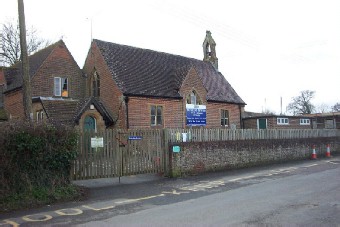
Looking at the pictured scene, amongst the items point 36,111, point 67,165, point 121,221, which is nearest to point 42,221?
point 121,221

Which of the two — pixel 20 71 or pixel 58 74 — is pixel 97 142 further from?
pixel 20 71

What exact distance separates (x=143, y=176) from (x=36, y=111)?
12.8 meters

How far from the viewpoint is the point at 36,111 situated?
967 inches

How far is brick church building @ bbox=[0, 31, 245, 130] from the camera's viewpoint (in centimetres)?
2473

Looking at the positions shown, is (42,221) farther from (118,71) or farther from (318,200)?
(118,71)

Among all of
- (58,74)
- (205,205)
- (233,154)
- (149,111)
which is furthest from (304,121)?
(205,205)

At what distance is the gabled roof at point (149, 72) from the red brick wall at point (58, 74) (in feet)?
9.11

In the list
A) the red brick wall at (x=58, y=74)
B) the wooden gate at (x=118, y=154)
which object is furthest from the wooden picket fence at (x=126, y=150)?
the red brick wall at (x=58, y=74)

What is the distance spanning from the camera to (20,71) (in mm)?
29172

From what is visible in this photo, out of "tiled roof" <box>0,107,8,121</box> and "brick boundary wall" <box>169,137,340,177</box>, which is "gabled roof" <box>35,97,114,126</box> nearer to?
"tiled roof" <box>0,107,8,121</box>

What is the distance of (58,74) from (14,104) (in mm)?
4333

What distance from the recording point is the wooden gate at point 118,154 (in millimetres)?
12734

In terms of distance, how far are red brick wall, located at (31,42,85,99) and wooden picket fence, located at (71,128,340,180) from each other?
1403cm

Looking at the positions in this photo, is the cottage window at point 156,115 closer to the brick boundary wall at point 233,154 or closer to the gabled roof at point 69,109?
the gabled roof at point 69,109
